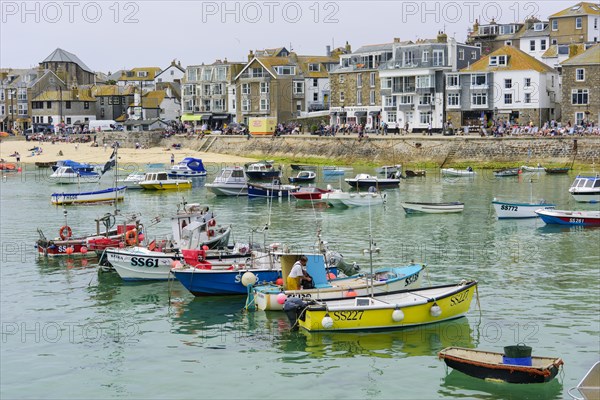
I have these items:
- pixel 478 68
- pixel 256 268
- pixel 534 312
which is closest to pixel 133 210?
pixel 256 268

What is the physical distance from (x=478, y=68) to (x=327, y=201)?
41.2 metres

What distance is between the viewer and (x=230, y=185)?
235ft

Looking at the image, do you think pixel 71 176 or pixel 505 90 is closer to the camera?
pixel 71 176

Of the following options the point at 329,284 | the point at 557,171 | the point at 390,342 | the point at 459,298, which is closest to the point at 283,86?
the point at 557,171

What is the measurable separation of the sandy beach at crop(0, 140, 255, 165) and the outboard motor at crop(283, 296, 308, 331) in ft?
245

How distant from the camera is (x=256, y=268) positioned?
34.4m

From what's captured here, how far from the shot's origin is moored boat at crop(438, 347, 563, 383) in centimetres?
2450

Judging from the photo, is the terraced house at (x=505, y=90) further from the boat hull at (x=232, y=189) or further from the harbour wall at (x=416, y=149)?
the boat hull at (x=232, y=189)

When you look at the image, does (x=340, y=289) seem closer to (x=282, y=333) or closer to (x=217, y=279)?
(x=282, y=333)

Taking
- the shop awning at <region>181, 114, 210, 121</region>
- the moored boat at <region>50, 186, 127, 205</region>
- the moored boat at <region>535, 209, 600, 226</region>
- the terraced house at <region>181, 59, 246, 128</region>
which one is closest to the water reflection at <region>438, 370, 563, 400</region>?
the moored boat at <region>535, 209, 600, 226</region>

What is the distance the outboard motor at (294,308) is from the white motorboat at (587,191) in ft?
117

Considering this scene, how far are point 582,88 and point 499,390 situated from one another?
74833 mm

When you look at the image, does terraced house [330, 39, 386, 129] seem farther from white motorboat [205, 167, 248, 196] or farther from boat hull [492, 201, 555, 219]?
boat hull [492, 201, 555, 219]

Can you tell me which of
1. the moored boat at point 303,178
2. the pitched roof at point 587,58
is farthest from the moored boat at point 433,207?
the pitched roof at point 587,58
